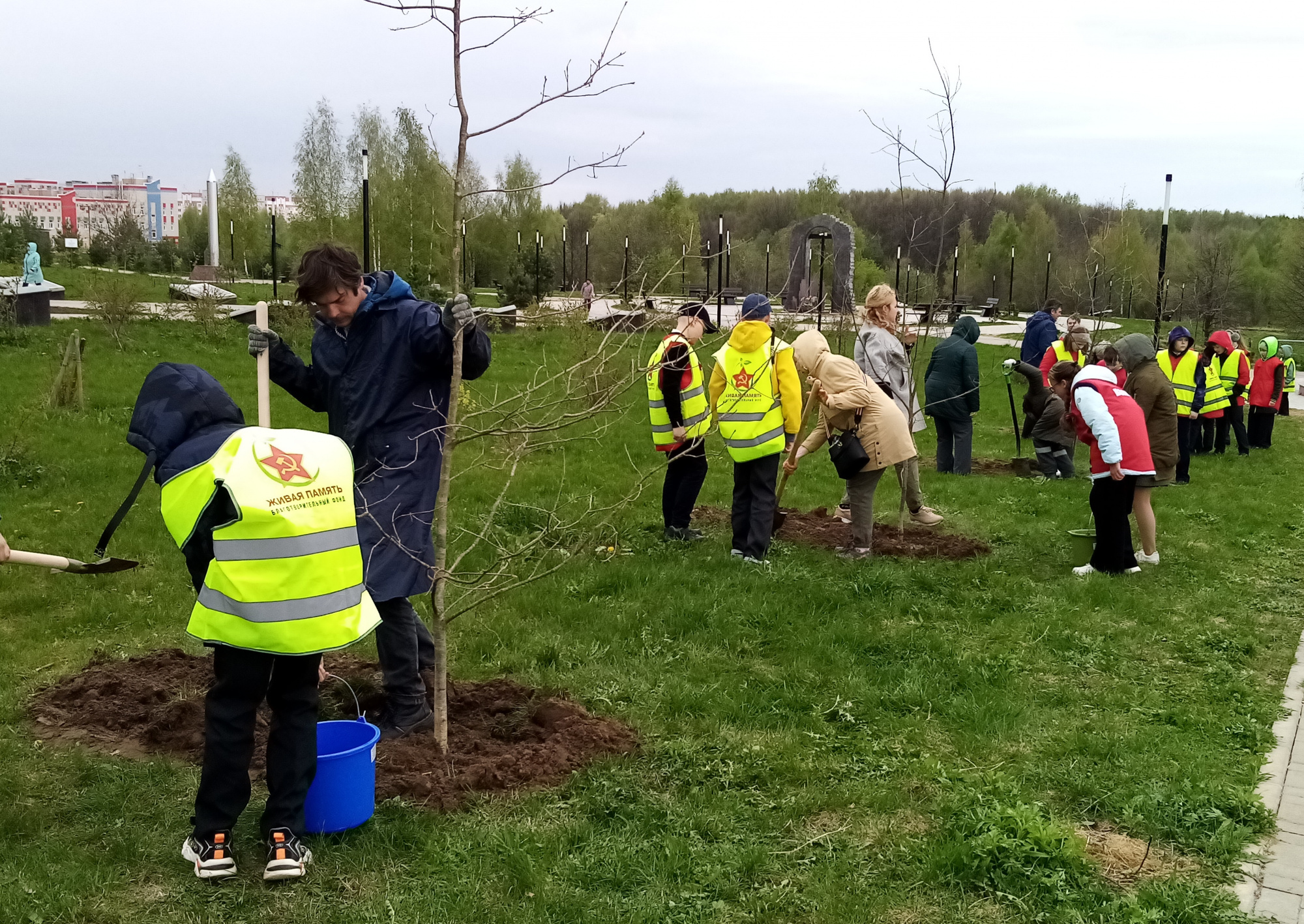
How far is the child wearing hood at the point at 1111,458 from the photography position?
7281 millimetres

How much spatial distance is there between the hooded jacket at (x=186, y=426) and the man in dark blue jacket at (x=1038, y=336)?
12.1 meters

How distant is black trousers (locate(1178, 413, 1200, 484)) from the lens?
466 inches

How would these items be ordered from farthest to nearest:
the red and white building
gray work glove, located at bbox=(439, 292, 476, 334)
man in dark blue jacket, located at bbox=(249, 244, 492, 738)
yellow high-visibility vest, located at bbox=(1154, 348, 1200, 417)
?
the red and white building < yellow high-visibility vest, located at bbox=(1154, 348, 1200, 417) < man in dark blue jacket, located at bbox=(249, 244, 492, 738) < gray work glove, located at bbox=(439, 292, 476, 334)

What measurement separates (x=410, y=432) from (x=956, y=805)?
105 inches

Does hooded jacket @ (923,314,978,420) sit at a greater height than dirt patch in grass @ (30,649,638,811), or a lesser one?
greater

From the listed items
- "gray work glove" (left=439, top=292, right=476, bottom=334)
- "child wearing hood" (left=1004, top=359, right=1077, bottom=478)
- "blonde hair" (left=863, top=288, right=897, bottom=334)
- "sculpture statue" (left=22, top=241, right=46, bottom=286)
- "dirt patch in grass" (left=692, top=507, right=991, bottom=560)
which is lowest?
"dirt patch in grass" (left=692, top=507, right=991, bottom=560)

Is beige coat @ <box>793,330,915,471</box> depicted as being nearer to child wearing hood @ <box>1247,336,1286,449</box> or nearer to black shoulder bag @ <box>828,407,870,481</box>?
black shoulder bag @ <box>828,407,870,481</box>

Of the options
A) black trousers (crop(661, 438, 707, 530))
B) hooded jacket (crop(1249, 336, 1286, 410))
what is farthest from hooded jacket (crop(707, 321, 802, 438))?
hooded jacket (crop(1249, 336, 1286, 410))

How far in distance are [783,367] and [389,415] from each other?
3826 millimetres

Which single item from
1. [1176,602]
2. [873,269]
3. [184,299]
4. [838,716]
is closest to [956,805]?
[838,716]

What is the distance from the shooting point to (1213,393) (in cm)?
1339

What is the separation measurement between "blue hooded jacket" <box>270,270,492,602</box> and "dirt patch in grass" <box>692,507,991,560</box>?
4470 mm

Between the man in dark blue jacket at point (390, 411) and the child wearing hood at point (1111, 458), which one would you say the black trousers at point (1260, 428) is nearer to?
the child wearing hood at point (1111, 458)

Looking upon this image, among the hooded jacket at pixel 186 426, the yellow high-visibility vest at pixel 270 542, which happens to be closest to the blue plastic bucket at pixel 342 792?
the yellow high-visibility vest at pixel 270 542
